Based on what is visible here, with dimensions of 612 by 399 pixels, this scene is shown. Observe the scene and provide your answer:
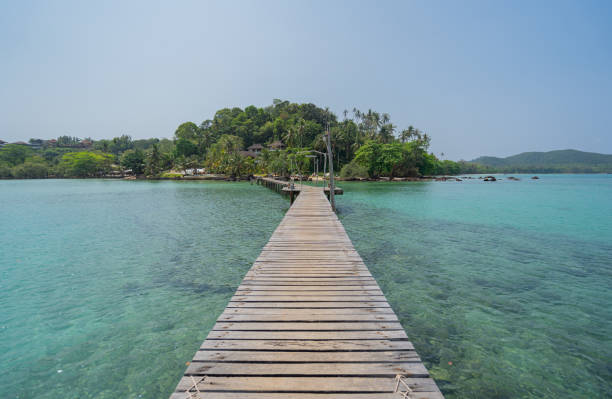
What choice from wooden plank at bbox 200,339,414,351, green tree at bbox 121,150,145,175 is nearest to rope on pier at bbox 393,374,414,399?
wooden plank at bbox 200,339,414,351

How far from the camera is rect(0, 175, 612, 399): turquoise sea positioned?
193 inches

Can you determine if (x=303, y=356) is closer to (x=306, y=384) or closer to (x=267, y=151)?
(x=306, y=384)

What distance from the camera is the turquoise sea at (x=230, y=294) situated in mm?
4895

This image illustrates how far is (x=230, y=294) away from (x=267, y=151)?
68.4 metres

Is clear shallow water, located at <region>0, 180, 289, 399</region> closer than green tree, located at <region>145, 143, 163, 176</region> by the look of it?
Yes

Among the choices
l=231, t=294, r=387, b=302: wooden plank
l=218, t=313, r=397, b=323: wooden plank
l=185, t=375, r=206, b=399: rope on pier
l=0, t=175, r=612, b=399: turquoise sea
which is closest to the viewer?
l=185, t=375, r=206, b=399: rope on pier

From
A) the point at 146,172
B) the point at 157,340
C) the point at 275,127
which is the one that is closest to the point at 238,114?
the point at 275,127

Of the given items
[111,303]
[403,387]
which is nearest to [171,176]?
[111,303]

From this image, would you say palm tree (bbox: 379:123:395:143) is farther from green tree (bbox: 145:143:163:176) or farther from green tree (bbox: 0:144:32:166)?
green tree (bbox: 0:144:32:166)

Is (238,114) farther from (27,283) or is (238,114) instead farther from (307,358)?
(307,358)

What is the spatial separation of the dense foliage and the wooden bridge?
181 ft

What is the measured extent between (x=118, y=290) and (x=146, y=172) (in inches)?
3469

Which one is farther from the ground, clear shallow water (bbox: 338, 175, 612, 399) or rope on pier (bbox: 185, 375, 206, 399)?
rope on pier (bbox: 185, 375, 206, 399)

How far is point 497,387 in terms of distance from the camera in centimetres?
459
